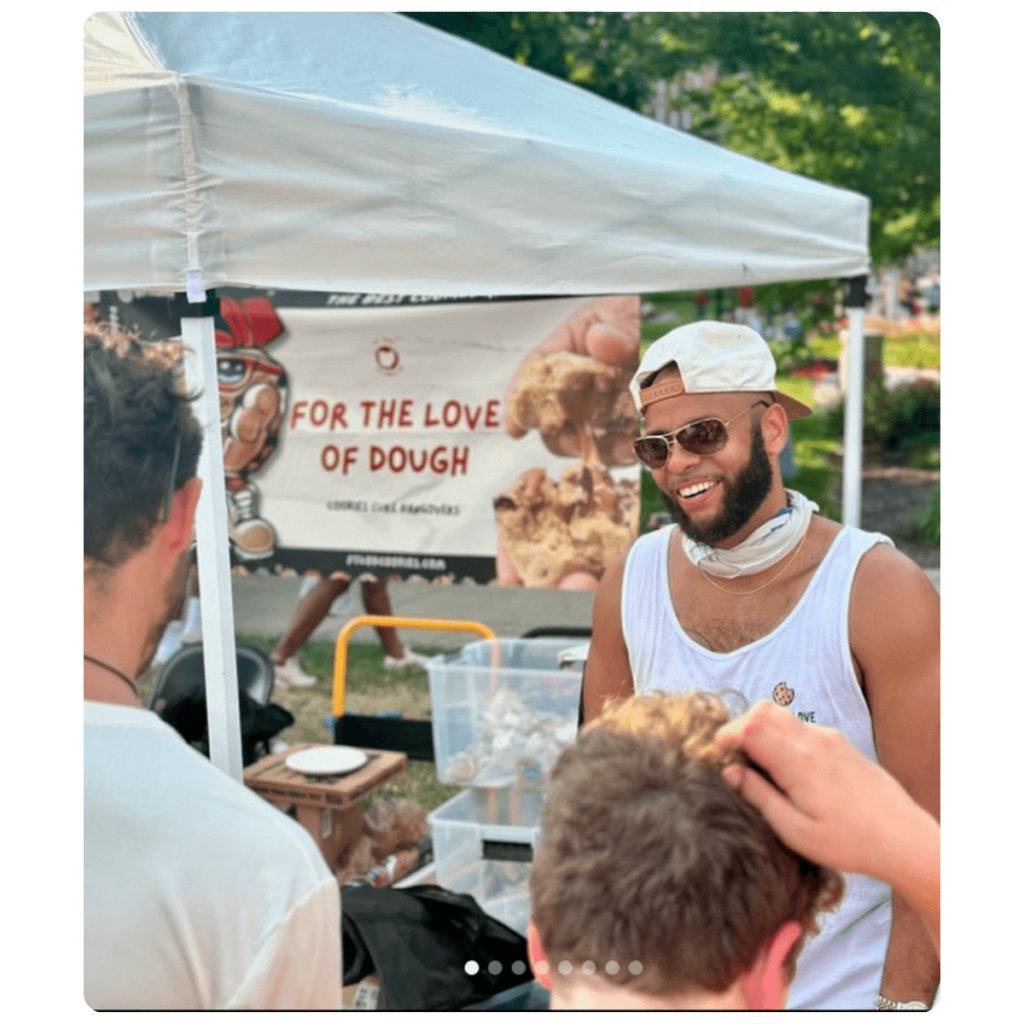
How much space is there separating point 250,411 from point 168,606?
15.9ft

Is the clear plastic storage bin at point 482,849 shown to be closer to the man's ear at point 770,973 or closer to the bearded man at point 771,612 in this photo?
the bearded man at point 771,612

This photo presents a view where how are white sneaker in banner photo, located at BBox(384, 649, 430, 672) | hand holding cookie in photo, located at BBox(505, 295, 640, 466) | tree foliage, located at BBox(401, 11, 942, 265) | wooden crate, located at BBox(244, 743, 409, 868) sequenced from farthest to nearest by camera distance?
1. tree foliage, located at BBox(401, 11, 942, 265)
2. white sneaker in banner photo, located at BBox(384, 649, 430, 672)
3. hand holding cookie in photo, located at BBox(505, 295, 640, 466)
4. wooden crate, located at BBox(244, 743, 409, 868)

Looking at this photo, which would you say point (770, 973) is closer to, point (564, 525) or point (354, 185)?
point (354, 185)

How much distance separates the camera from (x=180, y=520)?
1344 mm

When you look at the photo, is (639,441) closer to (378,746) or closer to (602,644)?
(602,644)

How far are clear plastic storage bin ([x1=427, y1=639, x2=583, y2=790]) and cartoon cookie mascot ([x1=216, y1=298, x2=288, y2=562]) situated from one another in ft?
7.59

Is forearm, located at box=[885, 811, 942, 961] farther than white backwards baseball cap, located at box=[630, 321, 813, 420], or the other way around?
white backwards baseball cap, located at box=[630, 321, 813, 420]

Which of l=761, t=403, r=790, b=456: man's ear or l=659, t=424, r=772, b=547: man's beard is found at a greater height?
l=761, t=403, r=790, b=456: man's ear

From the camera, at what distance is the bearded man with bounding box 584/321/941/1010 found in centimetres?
192

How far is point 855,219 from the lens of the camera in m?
4.61

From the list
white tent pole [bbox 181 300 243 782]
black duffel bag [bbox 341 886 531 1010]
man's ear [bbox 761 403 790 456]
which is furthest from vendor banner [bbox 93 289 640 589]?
man's ear [bbox 761 403 790 456]

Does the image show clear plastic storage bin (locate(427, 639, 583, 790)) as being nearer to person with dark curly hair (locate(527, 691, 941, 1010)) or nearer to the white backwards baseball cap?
the white backwards baseball cap

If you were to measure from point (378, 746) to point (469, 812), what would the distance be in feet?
2.14
